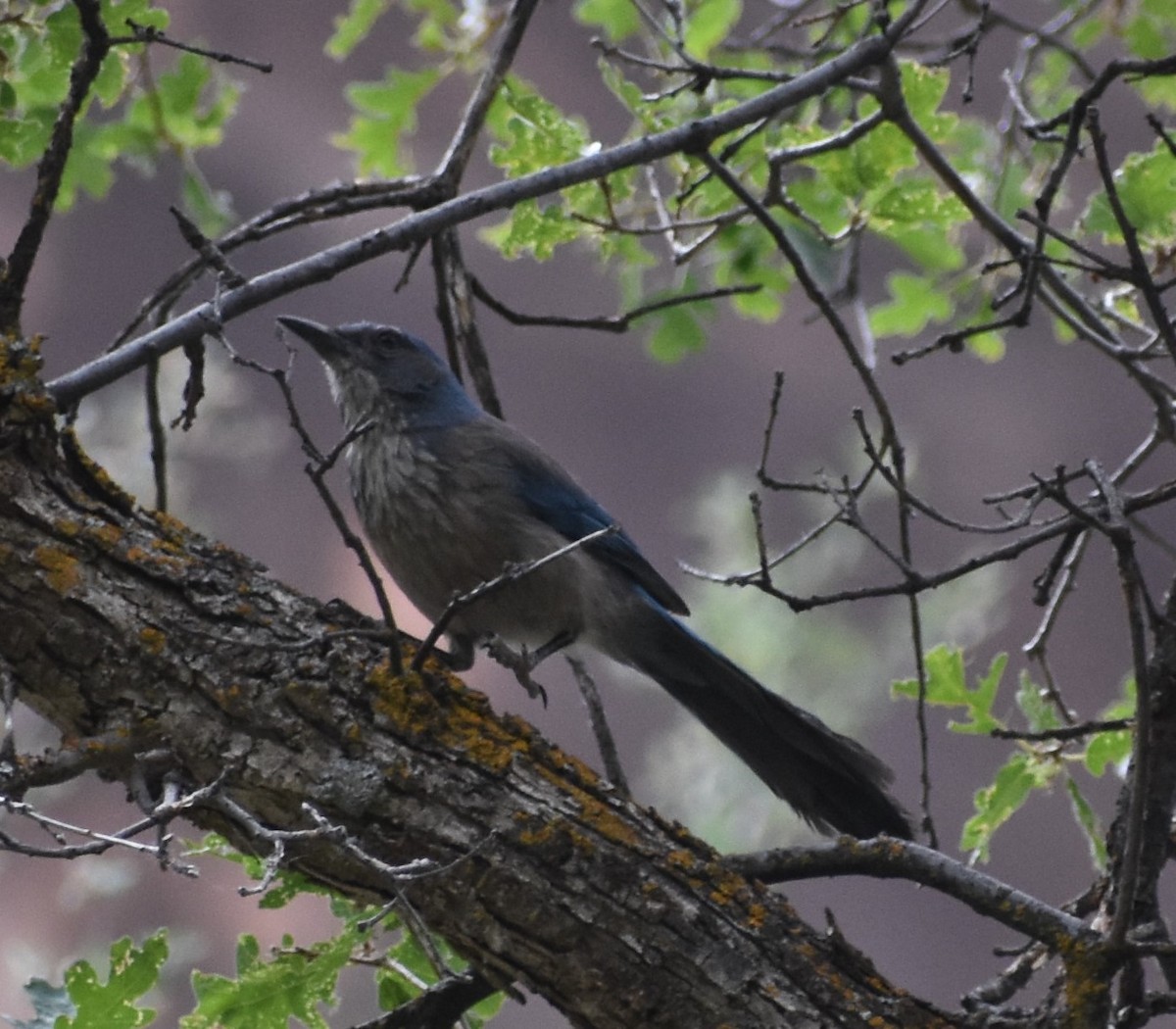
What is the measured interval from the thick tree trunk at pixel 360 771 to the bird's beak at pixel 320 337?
6.21 feet

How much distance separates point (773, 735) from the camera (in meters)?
3.66

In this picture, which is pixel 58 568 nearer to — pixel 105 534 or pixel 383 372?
pixel 105 534

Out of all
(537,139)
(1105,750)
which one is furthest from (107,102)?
(1105,750)

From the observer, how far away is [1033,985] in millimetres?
6250

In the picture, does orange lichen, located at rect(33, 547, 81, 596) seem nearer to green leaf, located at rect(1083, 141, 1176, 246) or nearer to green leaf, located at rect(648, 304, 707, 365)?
green leaf, located at rect(1083, 141, 1176, 246)

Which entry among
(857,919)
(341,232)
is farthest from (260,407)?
(857,919)

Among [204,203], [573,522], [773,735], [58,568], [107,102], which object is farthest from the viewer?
[573,522]

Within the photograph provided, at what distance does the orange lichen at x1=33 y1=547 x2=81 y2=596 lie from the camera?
238 cm

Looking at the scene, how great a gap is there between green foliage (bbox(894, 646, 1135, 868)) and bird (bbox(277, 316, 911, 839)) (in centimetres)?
37

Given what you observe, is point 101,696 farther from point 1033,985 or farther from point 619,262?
point 1033,985

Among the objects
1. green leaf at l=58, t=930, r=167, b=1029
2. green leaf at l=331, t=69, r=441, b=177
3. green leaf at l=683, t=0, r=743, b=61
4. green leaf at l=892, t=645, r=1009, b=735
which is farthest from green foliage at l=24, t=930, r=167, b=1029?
green leaf at l=683, t=0, r=743, b=61

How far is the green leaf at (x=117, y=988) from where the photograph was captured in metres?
2.51

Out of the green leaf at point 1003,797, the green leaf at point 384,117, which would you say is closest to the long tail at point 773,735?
the green leaf at point 1003,797

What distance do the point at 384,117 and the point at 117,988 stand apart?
2.96m
